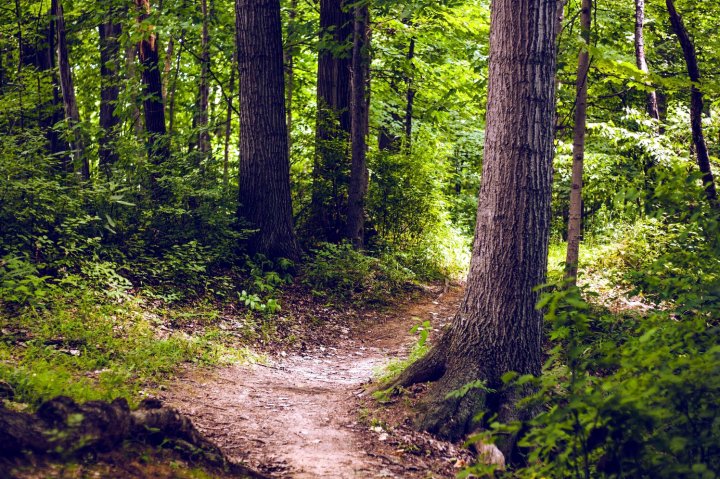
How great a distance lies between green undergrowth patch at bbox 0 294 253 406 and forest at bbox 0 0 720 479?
36mm

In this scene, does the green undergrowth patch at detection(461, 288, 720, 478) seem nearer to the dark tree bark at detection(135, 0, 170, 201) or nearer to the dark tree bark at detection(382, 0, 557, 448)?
the dark tree bark at detection(382, 0, 557, 448)

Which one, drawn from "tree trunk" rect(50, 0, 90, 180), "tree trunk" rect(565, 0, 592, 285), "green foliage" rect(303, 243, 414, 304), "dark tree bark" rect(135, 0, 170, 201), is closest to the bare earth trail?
"green foliage" rect(303, 243, 414, 304)

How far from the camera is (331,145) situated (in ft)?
41.2

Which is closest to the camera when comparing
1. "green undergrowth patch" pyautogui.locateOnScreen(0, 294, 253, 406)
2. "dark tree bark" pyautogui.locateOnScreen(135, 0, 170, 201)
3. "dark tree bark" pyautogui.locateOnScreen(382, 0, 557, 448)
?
"green undergrowth patch" pyautogui.locateOnScreen(0, 294, 253, 406)

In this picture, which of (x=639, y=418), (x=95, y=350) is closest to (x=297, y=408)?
(x=95, y=350)

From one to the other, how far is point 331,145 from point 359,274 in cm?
302

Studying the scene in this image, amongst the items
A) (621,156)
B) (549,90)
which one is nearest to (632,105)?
(621,156)

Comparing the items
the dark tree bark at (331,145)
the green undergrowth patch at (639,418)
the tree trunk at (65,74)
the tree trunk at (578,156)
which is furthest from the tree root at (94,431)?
the dark tree bark at (331,145)

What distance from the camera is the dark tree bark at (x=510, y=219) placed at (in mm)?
5227

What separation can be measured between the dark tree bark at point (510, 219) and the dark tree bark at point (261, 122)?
583 cm

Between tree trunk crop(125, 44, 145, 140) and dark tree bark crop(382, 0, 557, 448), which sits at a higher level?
tree trunk crop(125, 44, 145, 140)

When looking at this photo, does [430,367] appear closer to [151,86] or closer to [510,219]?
[510,219]

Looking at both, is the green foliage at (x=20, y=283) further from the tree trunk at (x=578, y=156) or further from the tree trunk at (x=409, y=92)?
the tree trunk at (x=409, y=92)

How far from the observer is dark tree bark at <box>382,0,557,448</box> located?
206 inches
